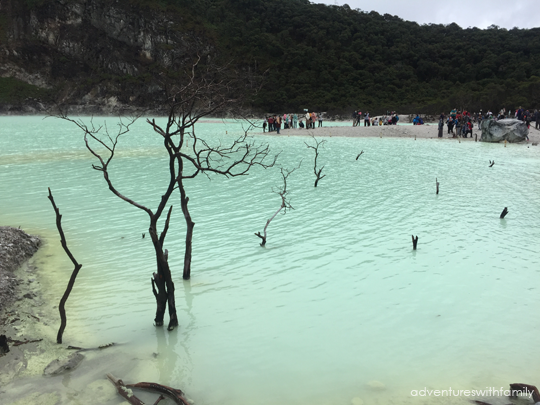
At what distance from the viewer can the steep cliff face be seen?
4414 inches

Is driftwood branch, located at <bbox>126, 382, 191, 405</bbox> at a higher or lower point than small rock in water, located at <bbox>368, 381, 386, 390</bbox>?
higher

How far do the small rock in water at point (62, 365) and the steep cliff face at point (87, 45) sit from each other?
369ft

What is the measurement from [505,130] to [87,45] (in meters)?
117

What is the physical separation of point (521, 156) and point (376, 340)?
69.9 ft

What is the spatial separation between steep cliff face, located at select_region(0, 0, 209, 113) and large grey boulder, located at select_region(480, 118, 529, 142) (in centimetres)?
9374

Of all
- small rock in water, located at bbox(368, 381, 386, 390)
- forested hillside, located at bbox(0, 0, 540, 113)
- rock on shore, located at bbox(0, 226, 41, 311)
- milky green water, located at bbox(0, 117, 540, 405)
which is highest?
forested hillside, located at bbox(0, 0, 540, 113)

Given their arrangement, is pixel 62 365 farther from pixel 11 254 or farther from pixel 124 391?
pixel 11 254

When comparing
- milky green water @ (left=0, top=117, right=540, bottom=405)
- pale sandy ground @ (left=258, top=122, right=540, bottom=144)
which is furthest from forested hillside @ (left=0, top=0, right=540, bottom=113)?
milky green water @ (left=0, top=117, right=540, bottom=405)

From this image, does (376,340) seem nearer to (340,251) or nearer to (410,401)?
(410,401)

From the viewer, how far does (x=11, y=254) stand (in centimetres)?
682

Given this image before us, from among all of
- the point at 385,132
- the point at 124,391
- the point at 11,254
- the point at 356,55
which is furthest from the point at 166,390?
the point at 356,55

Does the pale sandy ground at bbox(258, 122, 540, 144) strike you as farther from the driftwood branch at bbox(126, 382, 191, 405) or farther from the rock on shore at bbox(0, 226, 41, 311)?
the driftwood branch at bbox(126, 382, 191, 405)

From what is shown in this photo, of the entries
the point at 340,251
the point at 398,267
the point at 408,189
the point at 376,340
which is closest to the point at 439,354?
the point at 376,340

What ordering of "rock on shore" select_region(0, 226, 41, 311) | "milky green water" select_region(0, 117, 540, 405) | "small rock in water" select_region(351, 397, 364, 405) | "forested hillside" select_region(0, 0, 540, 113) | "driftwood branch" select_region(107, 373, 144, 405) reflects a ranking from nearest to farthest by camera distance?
"driftwood branch" select_region(107, 373, 144, 405) < "small rock in water" select_region(351, 397, 364, 405) < "milky green water" select_region(0, 117, 540, 405) < "rock on shore" select_region(0, 226, 41, 311) < "forested hillside" select_region(0, 0, 540, 113)
